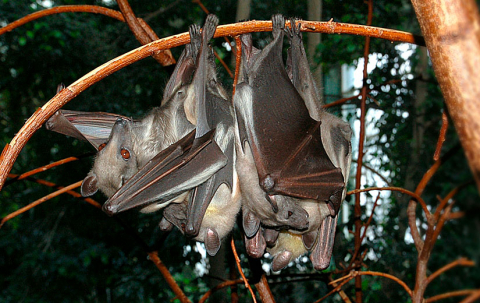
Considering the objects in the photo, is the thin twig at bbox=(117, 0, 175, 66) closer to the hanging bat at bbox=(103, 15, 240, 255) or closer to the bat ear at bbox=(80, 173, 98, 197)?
the hanging bat at bbox=(103, 15, 240, 255)

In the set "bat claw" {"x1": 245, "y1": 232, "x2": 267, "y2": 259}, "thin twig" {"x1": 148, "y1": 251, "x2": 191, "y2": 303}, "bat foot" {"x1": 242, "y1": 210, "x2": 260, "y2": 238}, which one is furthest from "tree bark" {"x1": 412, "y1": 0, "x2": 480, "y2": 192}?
"thin twig" {"x1": 148, "y1": 251, "x2": 191, "y2": 303}

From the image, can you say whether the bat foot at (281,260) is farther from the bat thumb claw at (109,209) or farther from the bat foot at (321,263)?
the bat thumb claw at (109,209)

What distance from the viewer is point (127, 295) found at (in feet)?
20.6

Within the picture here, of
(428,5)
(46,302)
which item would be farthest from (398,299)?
(428,5)

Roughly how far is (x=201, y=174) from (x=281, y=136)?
0.53m

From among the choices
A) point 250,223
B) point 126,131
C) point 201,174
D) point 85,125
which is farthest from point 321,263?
point 85,125

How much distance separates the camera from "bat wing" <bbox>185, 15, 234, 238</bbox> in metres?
2.69

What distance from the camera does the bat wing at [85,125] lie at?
2842 mm

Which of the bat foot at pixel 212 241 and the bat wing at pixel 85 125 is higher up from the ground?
the bat wing at pixel 85 125

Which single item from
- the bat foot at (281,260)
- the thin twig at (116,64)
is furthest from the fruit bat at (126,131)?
the bat foot at (281,260)

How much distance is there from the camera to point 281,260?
297cm

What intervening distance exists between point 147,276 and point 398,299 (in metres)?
3.48

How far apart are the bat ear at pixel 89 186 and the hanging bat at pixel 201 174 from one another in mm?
329

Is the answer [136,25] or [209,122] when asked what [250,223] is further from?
[136,25]
